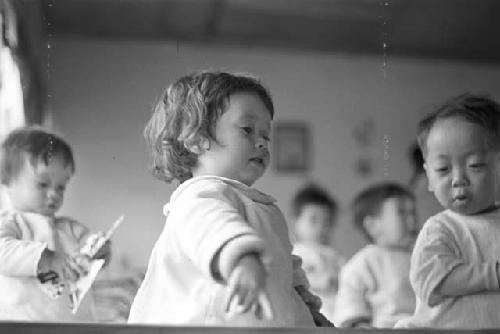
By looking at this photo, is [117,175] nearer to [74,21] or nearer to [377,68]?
[74,21]

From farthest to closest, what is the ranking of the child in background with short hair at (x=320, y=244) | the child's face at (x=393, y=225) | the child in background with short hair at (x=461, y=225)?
1. the child in background with short hair at (x=320, y=244)
2. the child's face at (x=393, y=225)
3. the child in background with short hair at (x=461, y=225)

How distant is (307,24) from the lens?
0.97 m

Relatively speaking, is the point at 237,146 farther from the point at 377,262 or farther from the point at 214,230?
the point at 377,262

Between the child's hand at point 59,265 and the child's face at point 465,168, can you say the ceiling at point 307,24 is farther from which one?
the child's hand at point 59,265

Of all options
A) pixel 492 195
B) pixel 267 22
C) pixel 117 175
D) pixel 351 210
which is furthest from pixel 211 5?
pixel 351 210

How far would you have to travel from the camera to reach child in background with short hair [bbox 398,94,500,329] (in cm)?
79

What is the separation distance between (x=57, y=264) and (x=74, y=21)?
21 centimetres

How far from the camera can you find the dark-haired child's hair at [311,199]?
1101mm

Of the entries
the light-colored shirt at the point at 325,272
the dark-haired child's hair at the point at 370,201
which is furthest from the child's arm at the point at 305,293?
the light-colored shirt at the point at 325,272

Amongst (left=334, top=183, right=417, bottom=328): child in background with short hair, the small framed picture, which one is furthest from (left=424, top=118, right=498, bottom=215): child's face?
(left=334, top=183, right=417, bottom=328): child in background with short hair

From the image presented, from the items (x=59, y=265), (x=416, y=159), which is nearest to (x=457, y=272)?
(x=416, y=159)

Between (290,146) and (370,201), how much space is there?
0.30 m

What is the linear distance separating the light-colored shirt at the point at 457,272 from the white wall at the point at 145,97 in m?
0.10

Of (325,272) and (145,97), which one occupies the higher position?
(145,97)
